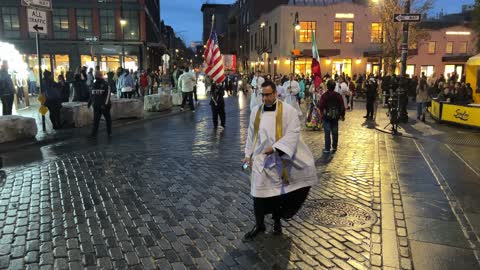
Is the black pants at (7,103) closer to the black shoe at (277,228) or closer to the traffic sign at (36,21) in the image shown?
the traffic sign at (36,21)

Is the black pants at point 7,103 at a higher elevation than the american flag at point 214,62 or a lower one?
lower

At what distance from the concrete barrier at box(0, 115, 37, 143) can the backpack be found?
751 centimetres

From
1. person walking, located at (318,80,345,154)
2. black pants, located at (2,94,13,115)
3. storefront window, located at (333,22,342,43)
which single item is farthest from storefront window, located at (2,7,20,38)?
person walking, located at (318,80,345,154)

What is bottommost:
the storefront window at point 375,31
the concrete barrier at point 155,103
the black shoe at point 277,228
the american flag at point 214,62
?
the black shoe at point 277,228

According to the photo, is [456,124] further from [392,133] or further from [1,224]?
[1,224]

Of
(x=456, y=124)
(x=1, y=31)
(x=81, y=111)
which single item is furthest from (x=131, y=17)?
(x=456, y=124)

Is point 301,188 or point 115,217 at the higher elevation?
point 301,188

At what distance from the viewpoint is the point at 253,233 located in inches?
199

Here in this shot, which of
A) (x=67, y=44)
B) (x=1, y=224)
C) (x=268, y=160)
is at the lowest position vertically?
(x=1, y=224)

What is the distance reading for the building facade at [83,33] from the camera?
43625 millimetres

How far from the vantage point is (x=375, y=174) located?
8148mm

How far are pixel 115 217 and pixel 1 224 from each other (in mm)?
1384

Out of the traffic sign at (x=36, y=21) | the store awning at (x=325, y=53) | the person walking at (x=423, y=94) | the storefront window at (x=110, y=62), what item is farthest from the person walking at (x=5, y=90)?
the store awning at (x=325, y=53)

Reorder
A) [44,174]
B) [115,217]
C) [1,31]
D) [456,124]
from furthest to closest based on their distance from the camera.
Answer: [1,31], [456,124], [44,174], [115,217]
